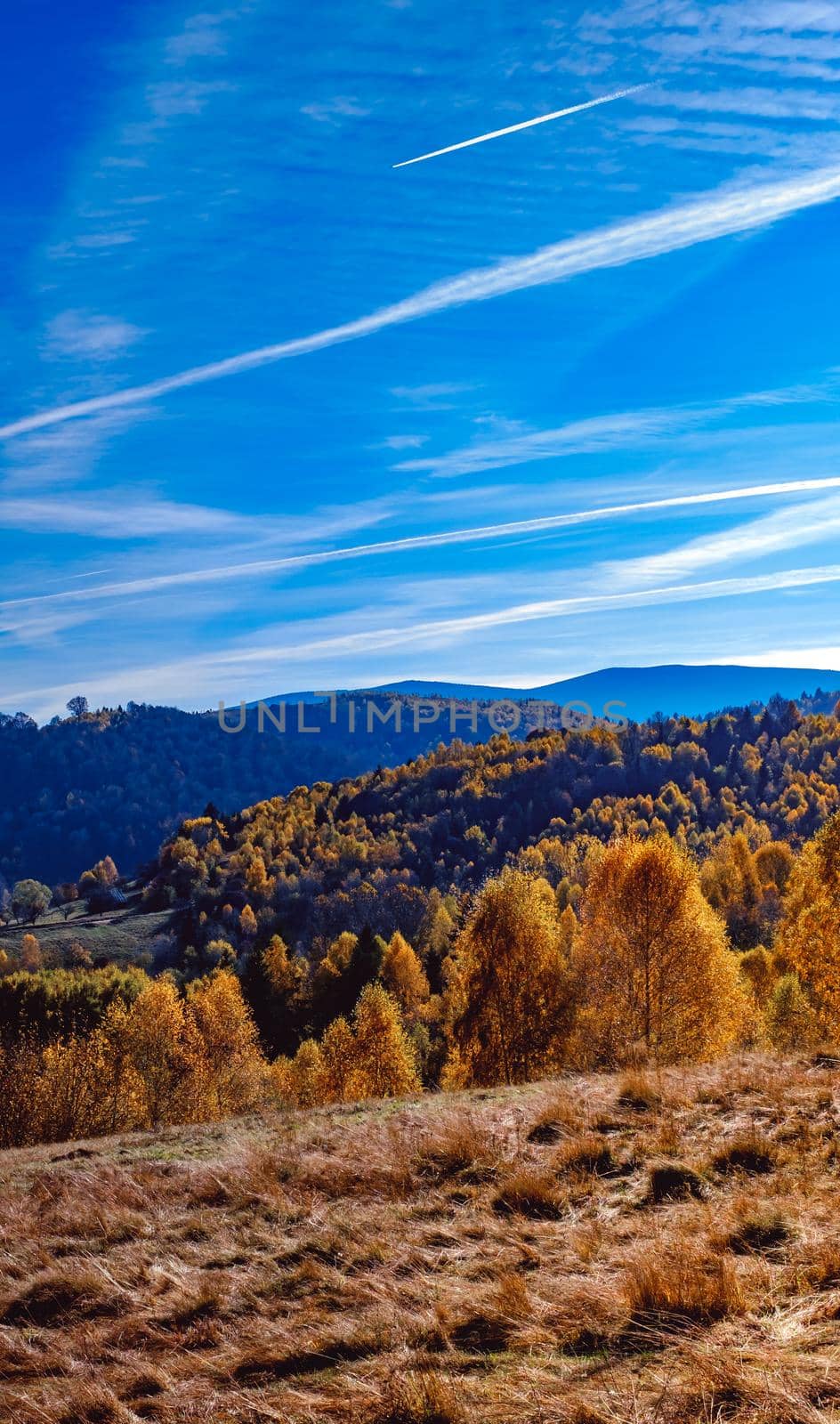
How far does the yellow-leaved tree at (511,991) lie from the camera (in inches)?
1615

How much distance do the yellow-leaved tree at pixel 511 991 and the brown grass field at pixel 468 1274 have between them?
27.6m

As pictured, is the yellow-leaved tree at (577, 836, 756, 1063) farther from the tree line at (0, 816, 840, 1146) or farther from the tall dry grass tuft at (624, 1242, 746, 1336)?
the tall dry grass tuft at (624, 1242, 746, 1336)

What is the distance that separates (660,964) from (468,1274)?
108 ft

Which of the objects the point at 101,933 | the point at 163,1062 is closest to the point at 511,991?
the point at 163,1062

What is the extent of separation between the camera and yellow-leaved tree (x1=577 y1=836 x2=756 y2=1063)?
3803 cm

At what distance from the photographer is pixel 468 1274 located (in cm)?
772

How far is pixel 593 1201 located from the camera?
30.4ft

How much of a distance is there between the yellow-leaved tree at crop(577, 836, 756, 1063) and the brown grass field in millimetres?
25107

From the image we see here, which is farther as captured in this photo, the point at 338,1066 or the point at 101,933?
the point at 101,933

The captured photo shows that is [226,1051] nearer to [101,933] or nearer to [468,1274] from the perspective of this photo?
[468,1274]

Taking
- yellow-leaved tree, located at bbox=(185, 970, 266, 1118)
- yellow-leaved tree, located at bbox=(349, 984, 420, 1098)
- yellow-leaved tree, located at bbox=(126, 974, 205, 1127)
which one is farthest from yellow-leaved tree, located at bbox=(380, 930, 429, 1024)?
yellow-leaved tree, located at bbox=(349, 984, 420, 1098)

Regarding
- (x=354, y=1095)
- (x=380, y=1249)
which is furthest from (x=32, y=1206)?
(x=354, y=1095)

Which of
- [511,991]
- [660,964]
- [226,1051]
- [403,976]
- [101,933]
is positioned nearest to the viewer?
[660,964]

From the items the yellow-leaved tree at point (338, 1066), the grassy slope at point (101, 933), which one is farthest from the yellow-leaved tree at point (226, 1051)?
the grassy slope at point (101, 933)
